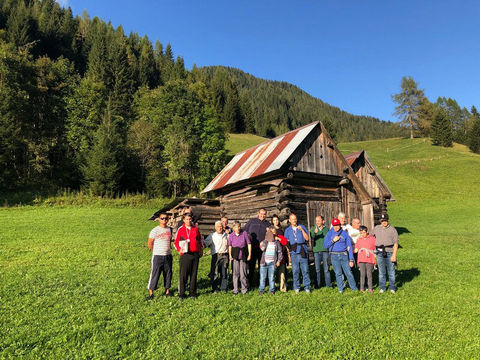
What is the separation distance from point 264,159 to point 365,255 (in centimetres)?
792

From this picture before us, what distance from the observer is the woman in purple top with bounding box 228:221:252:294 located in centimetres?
850

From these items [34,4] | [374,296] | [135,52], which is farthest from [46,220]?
[34,4]

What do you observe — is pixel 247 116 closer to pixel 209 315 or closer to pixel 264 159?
pixel 264 159

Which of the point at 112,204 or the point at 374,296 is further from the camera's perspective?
the point at 112,204

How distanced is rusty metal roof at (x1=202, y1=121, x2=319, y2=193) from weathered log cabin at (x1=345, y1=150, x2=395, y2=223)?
263 inches

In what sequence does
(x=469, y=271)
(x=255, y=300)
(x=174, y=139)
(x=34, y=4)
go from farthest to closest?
(x=34, y=4)
(x=174, y=139)
(x=469, y=271)
(x=255, y=300)

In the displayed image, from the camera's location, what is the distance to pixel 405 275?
1066 cm

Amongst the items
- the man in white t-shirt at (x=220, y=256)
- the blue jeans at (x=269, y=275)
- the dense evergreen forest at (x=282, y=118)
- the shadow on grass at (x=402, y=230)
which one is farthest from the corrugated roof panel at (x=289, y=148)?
the dense evergreen forest at (x=282, y=118)

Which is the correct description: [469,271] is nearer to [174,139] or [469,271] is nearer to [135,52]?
[174,139]

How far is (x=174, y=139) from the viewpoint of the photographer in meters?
38.2

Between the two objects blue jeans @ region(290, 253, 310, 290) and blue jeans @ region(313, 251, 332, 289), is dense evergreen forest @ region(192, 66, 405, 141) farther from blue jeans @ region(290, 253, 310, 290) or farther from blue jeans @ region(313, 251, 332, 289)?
blue jeans @ region(290, 253, 310, 290)

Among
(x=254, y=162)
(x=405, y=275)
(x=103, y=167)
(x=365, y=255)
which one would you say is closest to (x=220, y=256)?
(x=365, y=255)

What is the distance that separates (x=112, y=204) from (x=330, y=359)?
28.6 meters

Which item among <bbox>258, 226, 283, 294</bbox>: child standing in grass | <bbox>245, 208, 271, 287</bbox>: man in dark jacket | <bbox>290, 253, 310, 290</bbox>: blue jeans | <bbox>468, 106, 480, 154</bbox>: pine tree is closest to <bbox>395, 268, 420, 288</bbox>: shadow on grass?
<bbox>290, 253, 310, 290</bbox>: blue jeans
